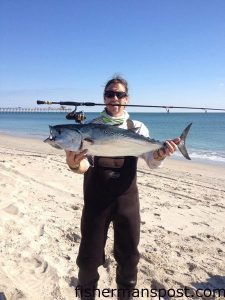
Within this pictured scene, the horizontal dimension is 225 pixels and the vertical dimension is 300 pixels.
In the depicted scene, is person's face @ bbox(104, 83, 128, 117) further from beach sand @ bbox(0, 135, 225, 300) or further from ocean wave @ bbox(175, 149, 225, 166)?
ocean wave @ bbox(175, 149, 225, 166)

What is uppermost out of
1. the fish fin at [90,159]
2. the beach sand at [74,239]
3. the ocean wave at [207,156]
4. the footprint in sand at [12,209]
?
the fish fin at [90,159]

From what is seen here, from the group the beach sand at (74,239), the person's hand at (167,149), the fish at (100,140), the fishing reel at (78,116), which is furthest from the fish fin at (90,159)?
the beach sand at (74,239)

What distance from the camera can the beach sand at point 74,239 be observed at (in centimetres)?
430

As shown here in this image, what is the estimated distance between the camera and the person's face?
3.74 meters

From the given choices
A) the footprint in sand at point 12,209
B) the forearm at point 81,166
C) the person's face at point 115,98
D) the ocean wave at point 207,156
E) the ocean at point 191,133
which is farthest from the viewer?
the ocean at point 191,133

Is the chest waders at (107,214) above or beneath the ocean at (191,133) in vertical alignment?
above

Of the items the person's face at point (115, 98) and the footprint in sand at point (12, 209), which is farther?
the footprint in sand at point (12, 209)

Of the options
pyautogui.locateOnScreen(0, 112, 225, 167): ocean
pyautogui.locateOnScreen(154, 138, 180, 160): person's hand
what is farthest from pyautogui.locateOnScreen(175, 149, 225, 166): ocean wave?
pyautogui.locateOnScreen(154, 138, 180, 160): person's hand

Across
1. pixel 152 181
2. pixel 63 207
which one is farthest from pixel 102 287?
pixel 152 181

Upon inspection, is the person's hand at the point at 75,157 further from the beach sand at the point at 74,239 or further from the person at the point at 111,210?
the beach sand at the point at 74,239

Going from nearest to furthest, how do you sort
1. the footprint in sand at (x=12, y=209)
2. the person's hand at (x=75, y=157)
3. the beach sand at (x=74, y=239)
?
the person's hand at (x=75, y=157), the beach sand at (x=74, y=239), the footprint in sand at (x=12, y=209)

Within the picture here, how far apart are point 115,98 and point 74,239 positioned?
8.48ft

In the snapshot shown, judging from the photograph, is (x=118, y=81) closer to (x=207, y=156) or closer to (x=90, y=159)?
(x=90, y=159)

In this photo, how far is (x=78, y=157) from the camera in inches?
131
